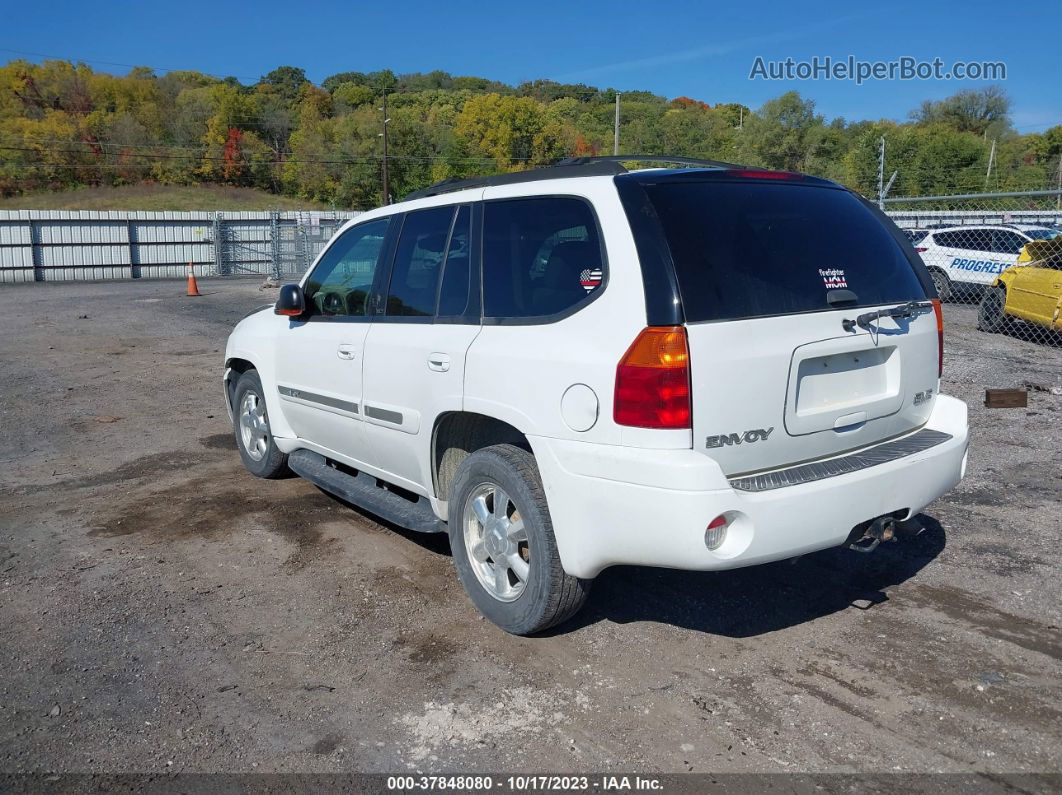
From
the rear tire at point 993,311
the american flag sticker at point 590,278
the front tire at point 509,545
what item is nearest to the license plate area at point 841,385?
the american flag sticker at point 590,278

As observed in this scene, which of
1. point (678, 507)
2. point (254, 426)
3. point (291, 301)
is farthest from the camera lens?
point (254, 426)

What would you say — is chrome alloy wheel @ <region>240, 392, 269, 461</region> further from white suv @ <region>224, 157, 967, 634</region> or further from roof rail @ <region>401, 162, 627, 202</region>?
roof rail @ <region>401, 162, 627, 202</region>

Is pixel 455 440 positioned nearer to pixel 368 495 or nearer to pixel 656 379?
pixel 368 495

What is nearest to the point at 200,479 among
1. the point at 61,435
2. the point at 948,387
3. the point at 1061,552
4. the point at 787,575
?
the point at 61,435

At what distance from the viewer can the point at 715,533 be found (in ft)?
10.4

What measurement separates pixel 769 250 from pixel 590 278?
724 millimetres

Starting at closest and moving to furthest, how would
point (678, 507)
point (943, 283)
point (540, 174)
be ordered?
point (678, 507), point (540, 174), point (943, 283)

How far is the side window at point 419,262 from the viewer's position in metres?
4.33

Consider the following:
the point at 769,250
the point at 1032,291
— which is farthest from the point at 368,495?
the point at 1032,291

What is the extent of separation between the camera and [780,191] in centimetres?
375

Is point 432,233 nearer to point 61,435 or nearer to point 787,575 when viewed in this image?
point 787,575

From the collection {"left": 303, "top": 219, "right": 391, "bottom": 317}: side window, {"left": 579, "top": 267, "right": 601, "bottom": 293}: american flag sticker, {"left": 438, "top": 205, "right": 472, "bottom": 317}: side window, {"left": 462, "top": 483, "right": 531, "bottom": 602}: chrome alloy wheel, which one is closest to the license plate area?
{"left": 579, "top": 267, "right": 601, "bottom": 293}: american flag sticker

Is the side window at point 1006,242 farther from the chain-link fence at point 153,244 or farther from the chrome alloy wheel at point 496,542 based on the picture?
the chain-link fence at point 153,244

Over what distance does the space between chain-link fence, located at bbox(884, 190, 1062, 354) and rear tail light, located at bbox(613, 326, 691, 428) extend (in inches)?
349
